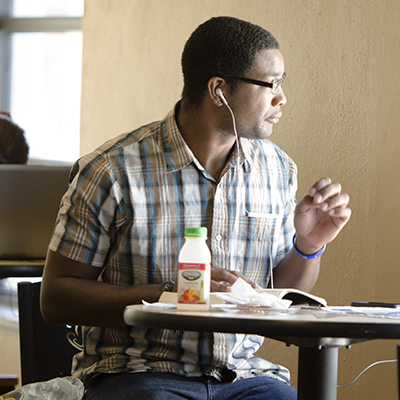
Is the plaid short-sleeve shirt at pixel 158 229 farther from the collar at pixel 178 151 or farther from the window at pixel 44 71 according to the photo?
the window at pixel 44 71

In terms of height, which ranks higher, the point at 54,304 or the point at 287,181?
the point at 287,181

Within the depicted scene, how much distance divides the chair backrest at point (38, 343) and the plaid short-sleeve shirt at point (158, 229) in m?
0.38

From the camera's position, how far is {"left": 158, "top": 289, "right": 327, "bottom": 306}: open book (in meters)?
1.12


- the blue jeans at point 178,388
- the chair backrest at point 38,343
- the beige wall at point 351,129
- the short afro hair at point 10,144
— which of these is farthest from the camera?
the short afro hair at point 10,144

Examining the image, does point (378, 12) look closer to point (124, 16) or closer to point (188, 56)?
point (188, 56)

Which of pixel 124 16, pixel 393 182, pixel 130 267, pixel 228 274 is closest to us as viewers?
pixel 228 274

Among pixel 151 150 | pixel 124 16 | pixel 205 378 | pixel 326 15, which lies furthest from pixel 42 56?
pixel 205 378

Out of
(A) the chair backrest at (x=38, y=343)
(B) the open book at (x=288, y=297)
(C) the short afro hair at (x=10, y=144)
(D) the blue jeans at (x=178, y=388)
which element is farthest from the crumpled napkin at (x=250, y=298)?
(C) the short afro hair at (x=10, y=144)

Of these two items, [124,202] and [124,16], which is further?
[124,16]

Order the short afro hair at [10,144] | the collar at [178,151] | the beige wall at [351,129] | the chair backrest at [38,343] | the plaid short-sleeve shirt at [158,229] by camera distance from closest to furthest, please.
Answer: the plaid short-sleeve shirt at [158,229], the collar at [178,151], the chair backrest at [38,343], the beige wall at [351,129], the short afro hair at [10,144]

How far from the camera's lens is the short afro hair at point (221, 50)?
1.57m

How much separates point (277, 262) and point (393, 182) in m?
0.57

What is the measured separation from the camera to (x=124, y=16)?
2.57 meters

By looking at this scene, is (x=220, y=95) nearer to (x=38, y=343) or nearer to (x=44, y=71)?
(x=38, y=343)
